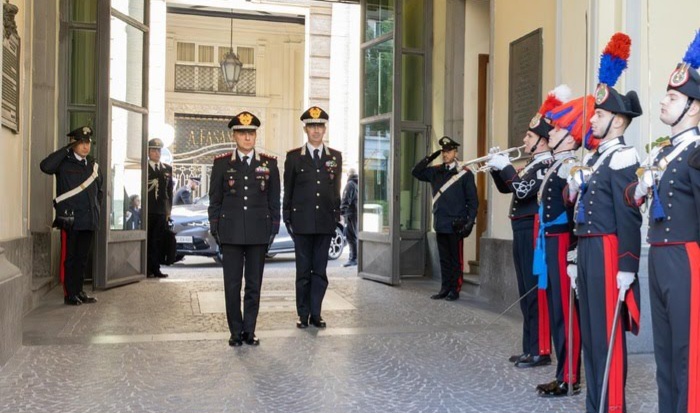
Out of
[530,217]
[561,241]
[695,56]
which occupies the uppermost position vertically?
[695,56]

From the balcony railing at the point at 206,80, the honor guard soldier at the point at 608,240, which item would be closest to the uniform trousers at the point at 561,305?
the honor guard soldier at the point at 608,240

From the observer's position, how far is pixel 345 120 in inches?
780

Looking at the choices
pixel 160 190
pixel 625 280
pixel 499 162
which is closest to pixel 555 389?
pixel 625 280

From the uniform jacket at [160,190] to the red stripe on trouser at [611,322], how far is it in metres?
7.57

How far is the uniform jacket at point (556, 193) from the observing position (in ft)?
14.6

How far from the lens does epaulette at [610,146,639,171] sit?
12.2 ft

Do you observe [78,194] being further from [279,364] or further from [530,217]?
[530,217]

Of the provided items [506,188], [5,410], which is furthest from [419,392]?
[5,410]

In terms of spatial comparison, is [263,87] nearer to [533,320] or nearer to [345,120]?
[345,120]

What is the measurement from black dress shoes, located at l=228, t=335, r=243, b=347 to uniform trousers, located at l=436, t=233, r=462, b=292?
3245 millimetres

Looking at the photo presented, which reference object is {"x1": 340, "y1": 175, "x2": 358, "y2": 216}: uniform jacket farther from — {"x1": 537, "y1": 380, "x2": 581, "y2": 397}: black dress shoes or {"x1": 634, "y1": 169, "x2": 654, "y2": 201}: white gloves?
{"x1": 634, "y1": 169, "x2": 654, "y2": 201}: white gloves

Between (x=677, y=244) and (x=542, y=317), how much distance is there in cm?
192

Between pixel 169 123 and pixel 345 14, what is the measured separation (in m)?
8.43

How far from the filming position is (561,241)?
4484 millimetres
